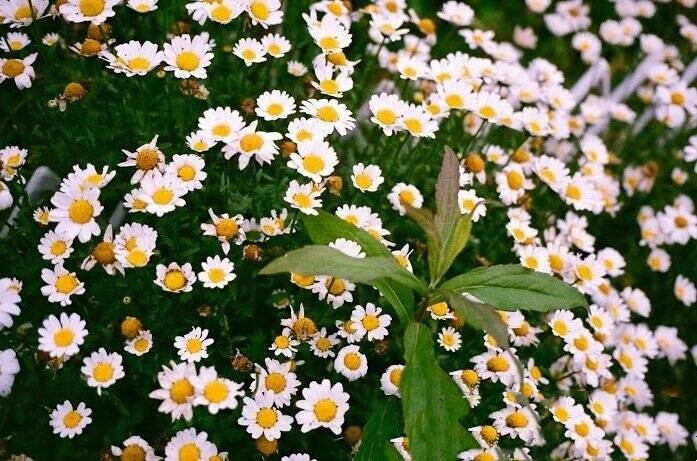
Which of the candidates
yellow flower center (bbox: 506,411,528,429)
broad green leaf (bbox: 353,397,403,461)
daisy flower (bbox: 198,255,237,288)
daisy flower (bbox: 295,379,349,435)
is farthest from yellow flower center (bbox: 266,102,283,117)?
yellow flower center (bbox: 506,411,528,429)

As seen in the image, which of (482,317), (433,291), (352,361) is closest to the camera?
(482,317)

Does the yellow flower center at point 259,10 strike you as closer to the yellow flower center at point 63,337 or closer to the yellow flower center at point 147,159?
the yellow flower center at point 147,159

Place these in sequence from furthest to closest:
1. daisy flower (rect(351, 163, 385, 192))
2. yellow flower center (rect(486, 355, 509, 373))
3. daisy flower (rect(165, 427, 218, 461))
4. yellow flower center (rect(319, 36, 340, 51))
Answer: yellow flower center (rect(319, 36, 340, 51))
daisy flower (rect(351, 163, 385, 192))
yellow flower center (rect(486, 355, 509, 373))
daisy flower (rect(165, 427, 218, 461))

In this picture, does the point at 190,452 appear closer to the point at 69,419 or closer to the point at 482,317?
the point at 69,419

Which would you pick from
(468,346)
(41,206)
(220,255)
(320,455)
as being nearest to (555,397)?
(468,346)

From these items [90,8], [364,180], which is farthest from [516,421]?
[90,8]

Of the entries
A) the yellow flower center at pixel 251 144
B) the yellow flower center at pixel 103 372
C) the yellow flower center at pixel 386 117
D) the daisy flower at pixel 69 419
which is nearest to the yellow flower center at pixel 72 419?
the daisy flower at pixel 69 419

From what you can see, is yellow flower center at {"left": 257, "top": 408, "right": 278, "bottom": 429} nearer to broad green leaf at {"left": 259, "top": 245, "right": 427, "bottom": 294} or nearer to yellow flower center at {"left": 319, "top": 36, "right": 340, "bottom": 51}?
broad green leaf at {"left": 259, "top": 245, "right": 427, "bottom": 294}
